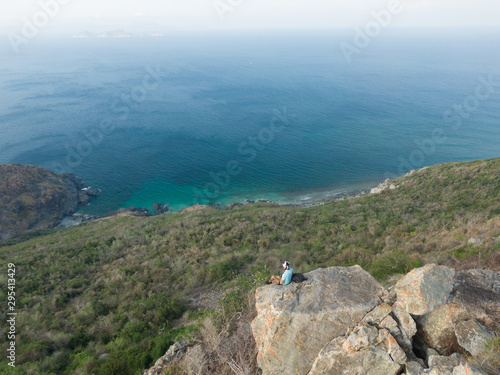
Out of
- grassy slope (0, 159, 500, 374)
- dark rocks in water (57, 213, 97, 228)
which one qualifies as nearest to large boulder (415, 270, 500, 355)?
grassy slope (0, 159, 500, 374)

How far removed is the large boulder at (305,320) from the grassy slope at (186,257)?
5265mm

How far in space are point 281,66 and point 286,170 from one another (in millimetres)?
117788

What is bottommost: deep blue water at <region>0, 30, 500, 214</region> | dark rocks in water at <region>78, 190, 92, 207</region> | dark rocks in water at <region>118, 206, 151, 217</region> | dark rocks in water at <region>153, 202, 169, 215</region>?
dark rocks in water at <region>153, 202, 169, 215</region>

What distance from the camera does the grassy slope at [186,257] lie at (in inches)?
434

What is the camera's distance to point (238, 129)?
2953 inches

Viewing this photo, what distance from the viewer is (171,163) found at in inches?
2311

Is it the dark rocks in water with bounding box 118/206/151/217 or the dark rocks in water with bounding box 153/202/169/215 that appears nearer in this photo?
the dark rocks in water with bounding box 118/206/151/217

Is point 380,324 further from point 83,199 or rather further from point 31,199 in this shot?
point 83,199

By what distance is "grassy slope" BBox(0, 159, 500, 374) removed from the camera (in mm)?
11031

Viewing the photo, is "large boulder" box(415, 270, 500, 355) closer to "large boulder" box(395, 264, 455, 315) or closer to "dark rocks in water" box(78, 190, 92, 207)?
"large boulder" box(395, 264, 455, 315)

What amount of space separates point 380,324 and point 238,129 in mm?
71855

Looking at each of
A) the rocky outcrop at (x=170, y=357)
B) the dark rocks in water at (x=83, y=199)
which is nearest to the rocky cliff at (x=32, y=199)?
the dark rocks in water at (x=83, y=199)

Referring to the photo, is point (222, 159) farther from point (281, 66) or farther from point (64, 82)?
point (281, 66)

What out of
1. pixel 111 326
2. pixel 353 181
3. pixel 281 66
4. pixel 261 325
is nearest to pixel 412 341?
pixel 261 325
